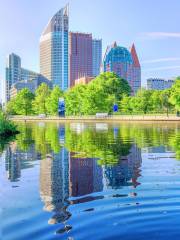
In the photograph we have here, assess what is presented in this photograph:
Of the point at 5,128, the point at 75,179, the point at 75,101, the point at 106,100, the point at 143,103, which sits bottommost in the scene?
the point at 75,179

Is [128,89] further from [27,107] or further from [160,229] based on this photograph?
[160,229]

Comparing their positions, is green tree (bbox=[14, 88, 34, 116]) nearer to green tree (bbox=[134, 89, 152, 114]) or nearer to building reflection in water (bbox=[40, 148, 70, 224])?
green tree (bbox=[134, 89, 152, 114])

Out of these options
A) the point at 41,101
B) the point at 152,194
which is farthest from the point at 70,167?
the point at 41,101

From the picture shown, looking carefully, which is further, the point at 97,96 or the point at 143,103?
the point at 143,103

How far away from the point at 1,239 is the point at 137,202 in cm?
390

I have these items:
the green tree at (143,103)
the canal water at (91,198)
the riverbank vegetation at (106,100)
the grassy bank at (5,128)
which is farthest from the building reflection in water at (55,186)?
the green tree at (143,103)

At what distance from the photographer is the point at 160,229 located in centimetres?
752

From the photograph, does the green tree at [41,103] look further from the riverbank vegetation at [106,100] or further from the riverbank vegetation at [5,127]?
the riverbank vegetation at [5,127]

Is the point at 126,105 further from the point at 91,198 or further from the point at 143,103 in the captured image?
the point at 91,198

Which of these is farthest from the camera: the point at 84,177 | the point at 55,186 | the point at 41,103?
the point at 41,103

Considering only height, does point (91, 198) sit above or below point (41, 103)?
below

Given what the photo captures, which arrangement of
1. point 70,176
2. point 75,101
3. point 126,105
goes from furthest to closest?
1. point 75,101
2. point 126,105
3. point 70,176

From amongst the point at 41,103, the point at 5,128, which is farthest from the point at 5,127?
the point at 41,103

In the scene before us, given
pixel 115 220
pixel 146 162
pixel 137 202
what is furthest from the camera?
pixel 146 162
